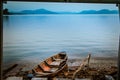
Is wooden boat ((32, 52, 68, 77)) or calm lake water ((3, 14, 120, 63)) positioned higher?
Answer: calm lake water ((3, 14, 120, 63))

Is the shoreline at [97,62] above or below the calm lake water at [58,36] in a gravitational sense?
below

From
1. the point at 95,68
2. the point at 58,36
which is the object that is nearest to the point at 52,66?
the point at 58,36

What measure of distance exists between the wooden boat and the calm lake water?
0.08m

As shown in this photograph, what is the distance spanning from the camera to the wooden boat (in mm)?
3086

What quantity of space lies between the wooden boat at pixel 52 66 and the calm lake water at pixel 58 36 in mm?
75

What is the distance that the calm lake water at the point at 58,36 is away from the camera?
3.06 meters

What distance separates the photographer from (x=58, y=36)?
3113 mm

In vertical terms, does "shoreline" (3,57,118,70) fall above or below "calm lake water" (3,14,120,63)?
below

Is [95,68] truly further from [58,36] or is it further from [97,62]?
[58,36]

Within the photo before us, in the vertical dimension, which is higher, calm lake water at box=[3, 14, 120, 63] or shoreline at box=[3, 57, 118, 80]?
calm lake water at box=[3, 14, 120, 63]

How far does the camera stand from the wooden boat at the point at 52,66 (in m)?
3.09

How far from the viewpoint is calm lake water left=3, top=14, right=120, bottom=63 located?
10.0ft

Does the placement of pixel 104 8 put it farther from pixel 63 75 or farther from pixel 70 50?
pixel 63 75

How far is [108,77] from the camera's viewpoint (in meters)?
3.16
